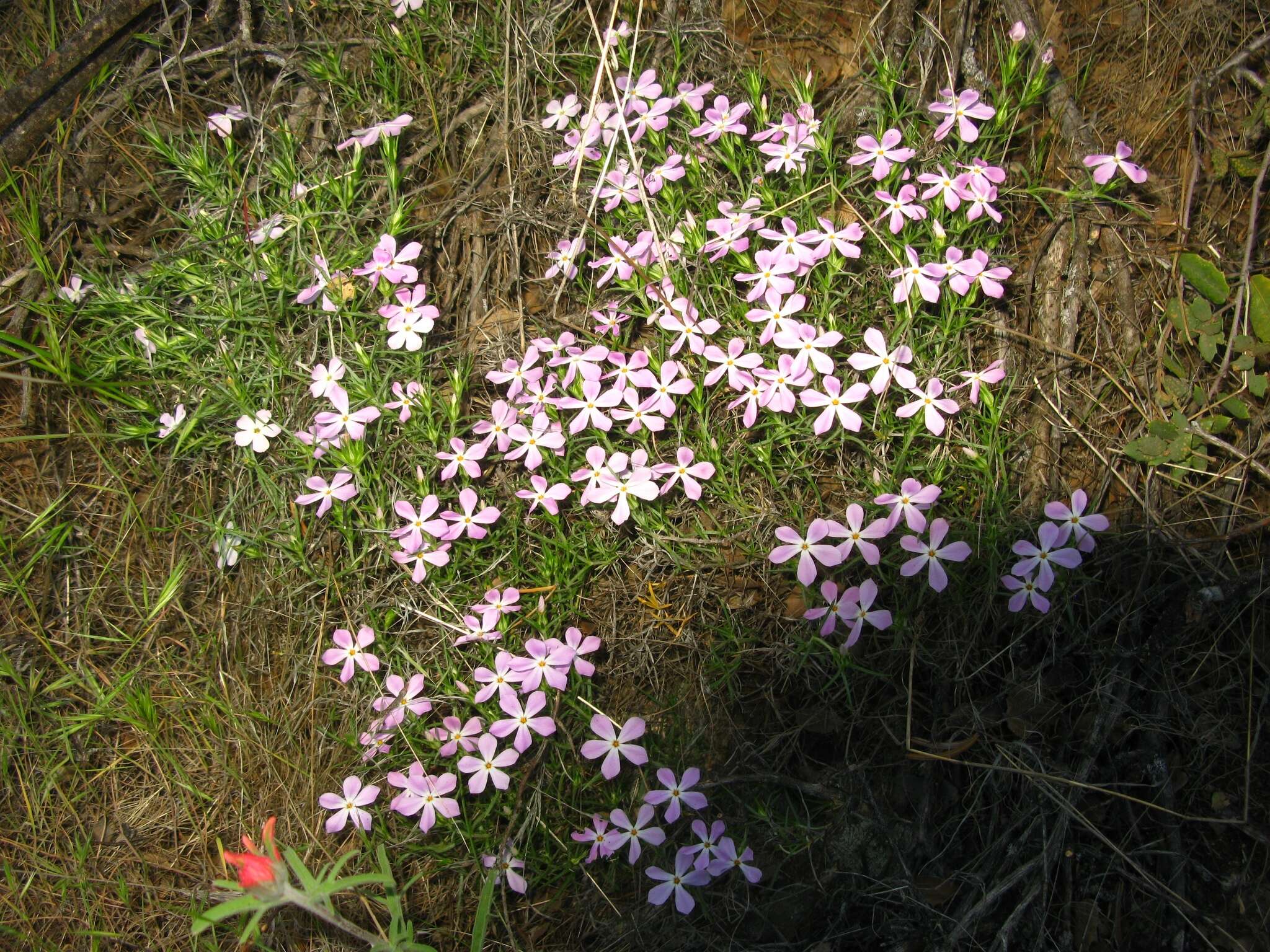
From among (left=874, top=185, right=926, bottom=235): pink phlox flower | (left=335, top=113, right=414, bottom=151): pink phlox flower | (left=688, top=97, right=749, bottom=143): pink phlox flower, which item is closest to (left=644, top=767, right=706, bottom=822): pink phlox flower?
(left=874, top=185, right=926, bottom=235): pink phlox flower

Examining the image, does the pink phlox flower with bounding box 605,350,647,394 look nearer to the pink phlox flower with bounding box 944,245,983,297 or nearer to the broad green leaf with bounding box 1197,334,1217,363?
the pink phlox flower with bounding box 944,245,983,297

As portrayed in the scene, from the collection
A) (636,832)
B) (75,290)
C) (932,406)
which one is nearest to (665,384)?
(932,406)

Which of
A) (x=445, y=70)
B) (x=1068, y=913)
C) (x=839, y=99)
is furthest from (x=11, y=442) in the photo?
(x=1068, y=913)

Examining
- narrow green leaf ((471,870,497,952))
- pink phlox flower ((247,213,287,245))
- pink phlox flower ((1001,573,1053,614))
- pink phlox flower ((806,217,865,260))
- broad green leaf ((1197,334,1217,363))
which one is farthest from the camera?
pink phlox flower ((247,213,287,245))

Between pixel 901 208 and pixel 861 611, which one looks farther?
pixel 901 208

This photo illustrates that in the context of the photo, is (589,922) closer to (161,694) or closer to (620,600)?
(620,600)

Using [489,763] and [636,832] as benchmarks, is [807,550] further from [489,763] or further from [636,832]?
[489,763]

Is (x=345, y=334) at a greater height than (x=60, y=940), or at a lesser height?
greater
